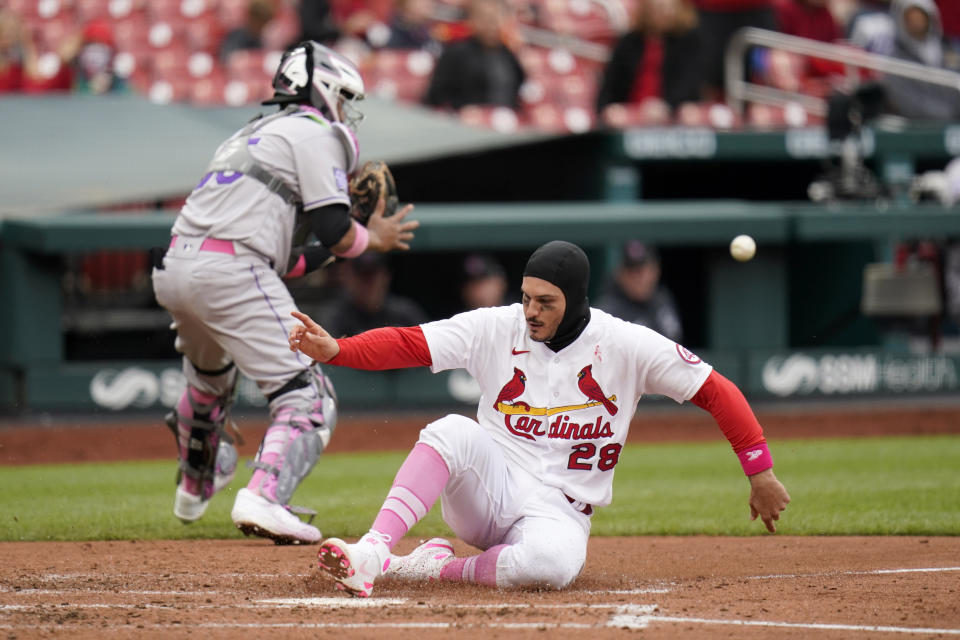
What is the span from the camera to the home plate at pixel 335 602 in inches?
159

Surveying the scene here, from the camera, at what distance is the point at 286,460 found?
209 inches

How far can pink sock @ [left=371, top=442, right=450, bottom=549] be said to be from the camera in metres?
4.14

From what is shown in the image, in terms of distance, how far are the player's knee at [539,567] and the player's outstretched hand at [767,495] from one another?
1.89 ft

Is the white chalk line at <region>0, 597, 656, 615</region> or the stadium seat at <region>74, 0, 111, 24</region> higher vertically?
the stadium seat at <region>74, 0, 111, 24</region>

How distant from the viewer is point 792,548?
18.1 feet

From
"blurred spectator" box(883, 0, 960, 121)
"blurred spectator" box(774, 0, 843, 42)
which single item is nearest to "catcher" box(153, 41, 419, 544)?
"blurred spectator" box(883, 0, 960, 121)

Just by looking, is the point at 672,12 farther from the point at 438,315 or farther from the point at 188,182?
the point at 188,182

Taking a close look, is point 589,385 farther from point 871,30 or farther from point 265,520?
point 871,30

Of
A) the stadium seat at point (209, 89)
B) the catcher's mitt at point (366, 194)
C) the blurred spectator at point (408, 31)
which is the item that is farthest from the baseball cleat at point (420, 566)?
the stadium seat at point (209, 89)

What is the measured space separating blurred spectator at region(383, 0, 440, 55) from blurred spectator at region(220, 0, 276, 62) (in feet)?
3.74

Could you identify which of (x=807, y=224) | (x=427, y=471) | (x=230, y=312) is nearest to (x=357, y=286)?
(x=807, y=224)

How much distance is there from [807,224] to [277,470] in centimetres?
657

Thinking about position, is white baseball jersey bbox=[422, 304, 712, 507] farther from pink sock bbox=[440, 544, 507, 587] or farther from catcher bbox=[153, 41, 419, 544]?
catcher bbox=[153, 41, 419, 544]

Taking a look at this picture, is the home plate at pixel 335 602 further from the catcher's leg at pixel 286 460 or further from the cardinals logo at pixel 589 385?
the catcher's leg at pixel 286 460
